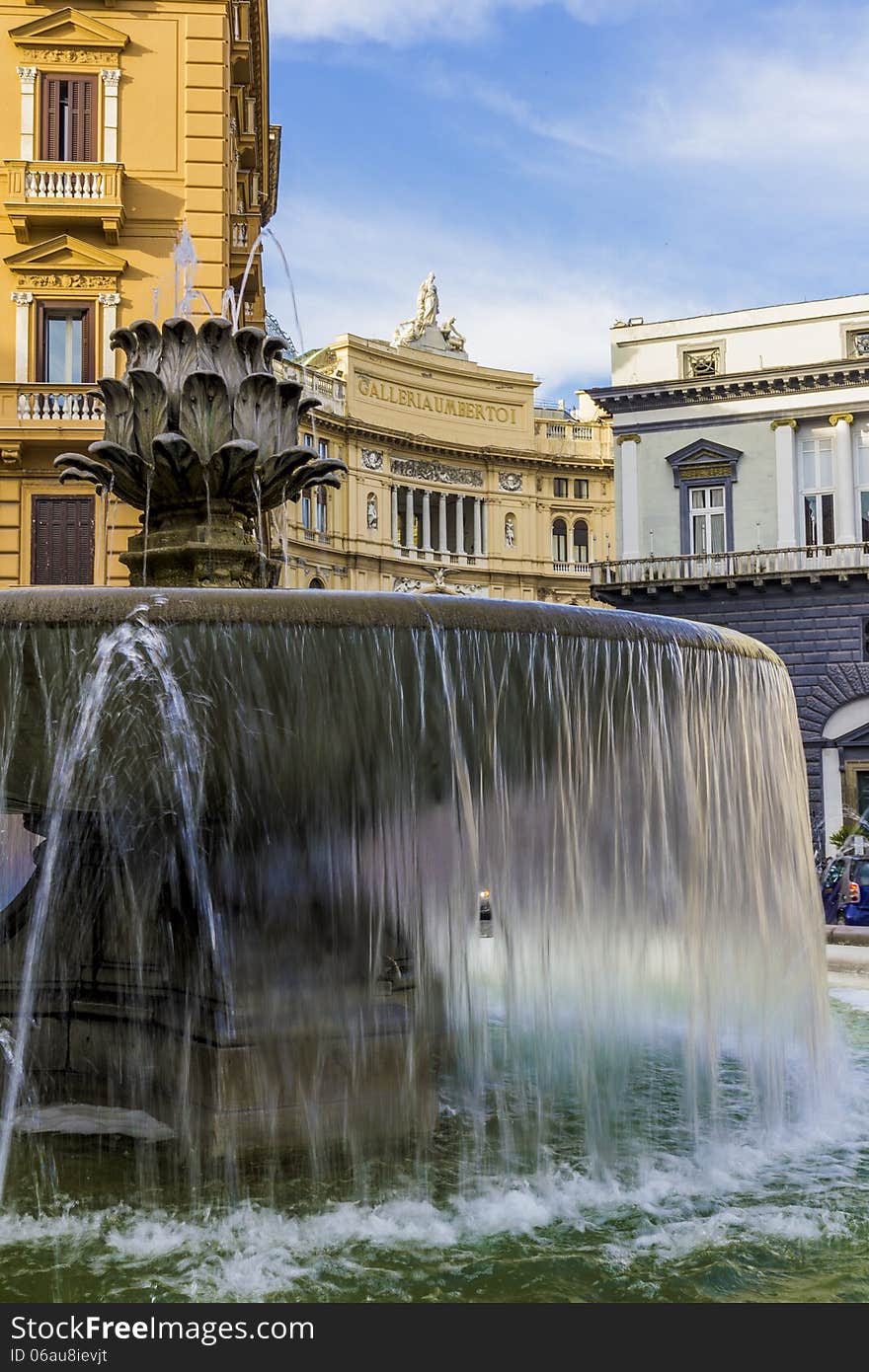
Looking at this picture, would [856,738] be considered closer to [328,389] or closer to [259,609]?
[328,389]

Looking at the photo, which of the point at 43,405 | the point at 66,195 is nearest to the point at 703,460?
the point at 66,195

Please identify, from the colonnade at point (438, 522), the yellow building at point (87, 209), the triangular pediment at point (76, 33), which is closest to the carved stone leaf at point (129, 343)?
the yellow building at point (87, 209)

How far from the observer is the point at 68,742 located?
17.3ft

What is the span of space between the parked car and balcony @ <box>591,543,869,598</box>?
44.9ft

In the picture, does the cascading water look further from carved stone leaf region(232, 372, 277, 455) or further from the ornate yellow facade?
the ornate yellow facade

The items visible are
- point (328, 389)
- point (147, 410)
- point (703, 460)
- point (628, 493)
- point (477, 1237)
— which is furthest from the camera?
point (328, 389)

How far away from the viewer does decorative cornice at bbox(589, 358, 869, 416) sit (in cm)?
3184

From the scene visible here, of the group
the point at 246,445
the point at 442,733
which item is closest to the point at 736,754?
the point at 442,733

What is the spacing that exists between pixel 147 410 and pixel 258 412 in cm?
58

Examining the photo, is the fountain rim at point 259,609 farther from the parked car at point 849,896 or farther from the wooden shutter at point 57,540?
the wooden shutter at point 57,540

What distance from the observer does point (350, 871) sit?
6289 mm

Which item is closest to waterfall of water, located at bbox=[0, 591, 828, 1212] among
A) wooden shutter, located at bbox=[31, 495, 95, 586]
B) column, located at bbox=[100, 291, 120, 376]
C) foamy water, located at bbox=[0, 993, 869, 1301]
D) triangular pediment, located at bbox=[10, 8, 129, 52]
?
foamy water, located at bbox=[0, 993, 869, 1301]
